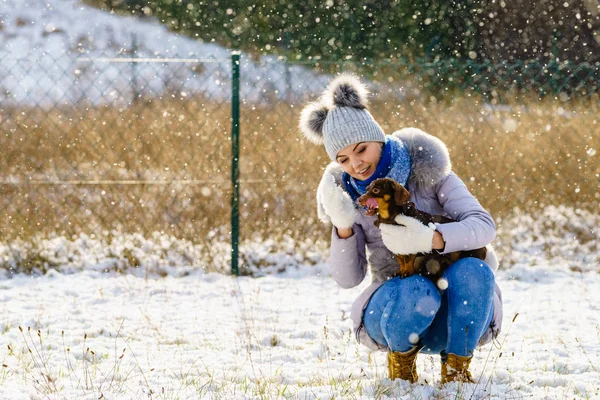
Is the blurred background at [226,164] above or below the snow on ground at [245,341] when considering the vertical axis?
above

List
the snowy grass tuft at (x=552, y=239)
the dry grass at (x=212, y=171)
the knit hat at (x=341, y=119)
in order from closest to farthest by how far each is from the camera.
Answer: the knit hat at (x=341, y=119) < the snowy grass tuft at (x=552, y=239) < the dry grass at (x=212, y=171)

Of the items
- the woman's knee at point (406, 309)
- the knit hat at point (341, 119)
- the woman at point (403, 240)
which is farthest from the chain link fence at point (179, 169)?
the woman's knee at point (406, 309)

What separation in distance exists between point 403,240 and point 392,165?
330 millimetres

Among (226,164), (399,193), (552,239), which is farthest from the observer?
(226,164)

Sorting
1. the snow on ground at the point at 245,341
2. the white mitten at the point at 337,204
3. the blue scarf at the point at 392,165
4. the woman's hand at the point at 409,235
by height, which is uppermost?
the blue scarf at the point at 392,165

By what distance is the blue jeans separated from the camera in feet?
8.75

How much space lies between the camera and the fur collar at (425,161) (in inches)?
111

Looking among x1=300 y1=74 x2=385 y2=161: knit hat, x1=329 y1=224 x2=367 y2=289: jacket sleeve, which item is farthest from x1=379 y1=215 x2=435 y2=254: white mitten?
x1=300 y1=74 x2=385 y2=161: knit hat

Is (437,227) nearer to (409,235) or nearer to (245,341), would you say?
(409,235)

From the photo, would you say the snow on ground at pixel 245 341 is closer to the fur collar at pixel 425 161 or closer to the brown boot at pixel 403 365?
the brown boot at pixel 403 365

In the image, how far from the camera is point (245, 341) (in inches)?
154

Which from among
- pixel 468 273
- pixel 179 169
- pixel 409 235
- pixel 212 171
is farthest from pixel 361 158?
pixel 179 169

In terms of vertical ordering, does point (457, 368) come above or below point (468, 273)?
below

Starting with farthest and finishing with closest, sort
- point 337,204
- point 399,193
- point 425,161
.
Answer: point 425,161 < point 337,204 < point 399,193
